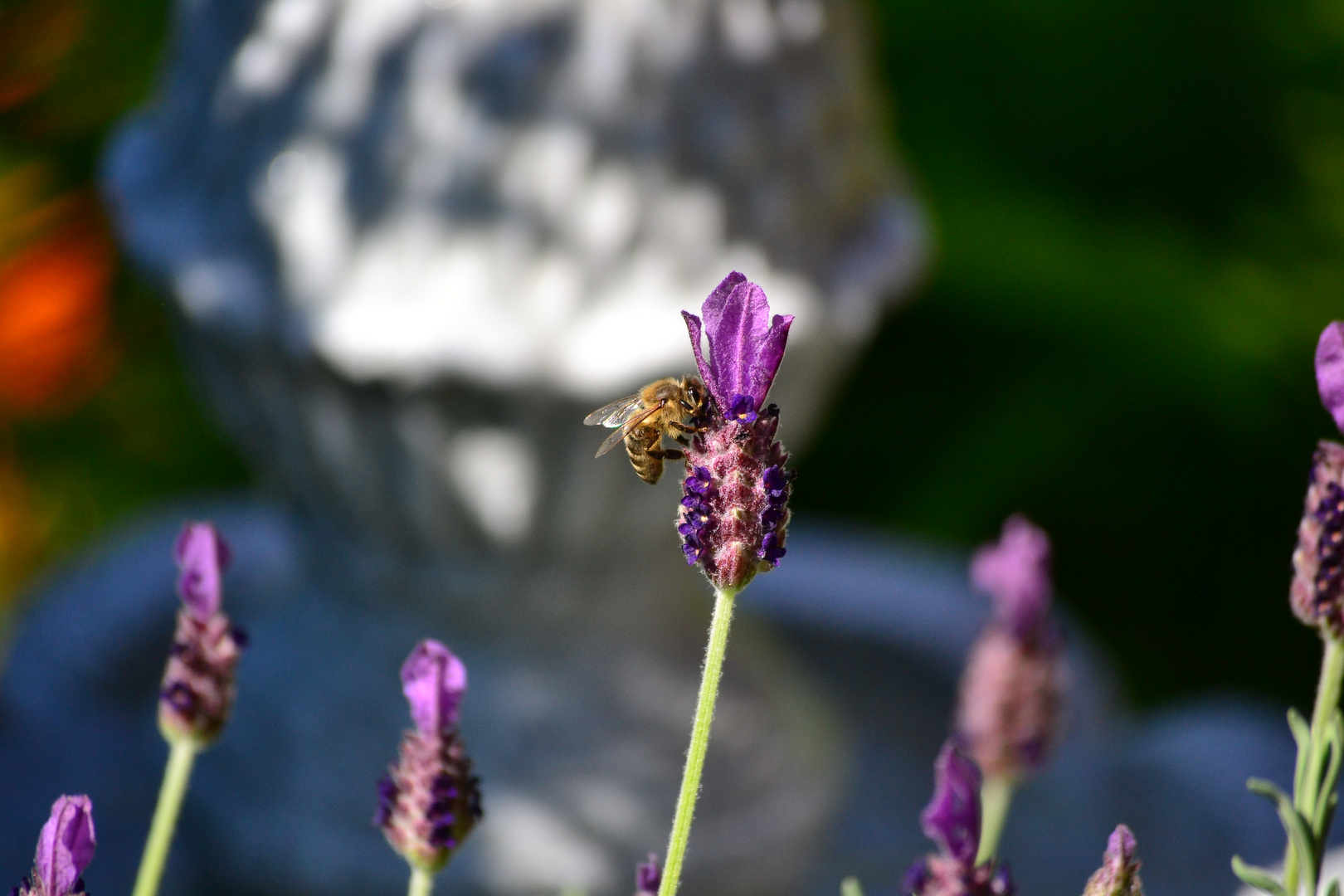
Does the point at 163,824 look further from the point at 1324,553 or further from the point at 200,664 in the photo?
the point at 1324,553

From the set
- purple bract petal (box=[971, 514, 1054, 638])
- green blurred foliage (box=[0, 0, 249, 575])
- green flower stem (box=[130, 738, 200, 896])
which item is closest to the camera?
green flower stem (box=[130, 738, 200, 896])

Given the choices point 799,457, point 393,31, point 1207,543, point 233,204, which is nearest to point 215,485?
point 799,457

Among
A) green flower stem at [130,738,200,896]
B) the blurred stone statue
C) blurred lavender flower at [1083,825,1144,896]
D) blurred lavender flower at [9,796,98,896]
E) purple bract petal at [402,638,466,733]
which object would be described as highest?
the blurred stone statue

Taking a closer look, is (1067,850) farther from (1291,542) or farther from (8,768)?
(8,768)

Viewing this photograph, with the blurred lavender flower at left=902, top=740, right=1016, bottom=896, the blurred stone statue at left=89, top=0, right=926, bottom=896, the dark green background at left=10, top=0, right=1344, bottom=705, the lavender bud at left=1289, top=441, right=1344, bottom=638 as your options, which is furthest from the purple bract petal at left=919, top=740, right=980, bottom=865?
the dark green background at left=10, top=0, right=1344, bottom=705

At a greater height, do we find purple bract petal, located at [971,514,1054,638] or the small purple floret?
purple bract petal, located at [971,514,1054,638]

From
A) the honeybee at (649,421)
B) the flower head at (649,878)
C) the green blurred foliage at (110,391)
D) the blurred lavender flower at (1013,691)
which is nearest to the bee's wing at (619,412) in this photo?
the honeybee at (649,421)

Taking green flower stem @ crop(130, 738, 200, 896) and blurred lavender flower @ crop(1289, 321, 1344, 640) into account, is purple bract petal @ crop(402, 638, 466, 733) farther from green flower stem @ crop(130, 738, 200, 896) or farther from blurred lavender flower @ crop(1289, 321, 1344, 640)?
blurred lavender flower @ crop(1289, 321, 1344, 640)

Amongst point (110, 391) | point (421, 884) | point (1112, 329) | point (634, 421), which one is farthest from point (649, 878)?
point (1112, 329)
